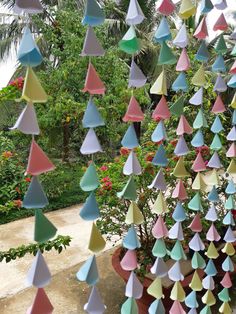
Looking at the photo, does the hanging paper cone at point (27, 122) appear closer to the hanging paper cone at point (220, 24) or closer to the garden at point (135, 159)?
the garden at point (135, 159)

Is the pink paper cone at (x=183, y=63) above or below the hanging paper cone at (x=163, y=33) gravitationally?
below

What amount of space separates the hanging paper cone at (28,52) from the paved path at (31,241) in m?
2.11

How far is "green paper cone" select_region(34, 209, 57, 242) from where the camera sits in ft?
1.88

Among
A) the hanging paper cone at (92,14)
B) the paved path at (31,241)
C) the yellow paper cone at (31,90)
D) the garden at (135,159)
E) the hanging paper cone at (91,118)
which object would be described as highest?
the hanging paper cone at (92,14)

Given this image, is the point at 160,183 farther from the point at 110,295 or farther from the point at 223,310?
the point at 110,295

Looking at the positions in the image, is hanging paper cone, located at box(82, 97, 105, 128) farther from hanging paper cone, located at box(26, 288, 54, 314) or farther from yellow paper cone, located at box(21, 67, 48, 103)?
hanging paper cone, located at box(26, 288, 54, 314)

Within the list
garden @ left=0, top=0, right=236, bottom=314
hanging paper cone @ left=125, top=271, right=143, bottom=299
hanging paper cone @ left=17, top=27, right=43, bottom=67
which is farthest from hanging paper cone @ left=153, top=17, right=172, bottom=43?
hanging paper cone @ left=125, top=271, right=143, bottom=299

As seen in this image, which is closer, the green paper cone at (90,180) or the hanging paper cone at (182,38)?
the green paper cone at (90,180)

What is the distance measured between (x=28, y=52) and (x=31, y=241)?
3535 millimetres

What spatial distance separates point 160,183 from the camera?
895 millimetres

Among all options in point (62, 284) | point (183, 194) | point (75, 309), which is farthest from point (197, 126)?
point (62, 284)

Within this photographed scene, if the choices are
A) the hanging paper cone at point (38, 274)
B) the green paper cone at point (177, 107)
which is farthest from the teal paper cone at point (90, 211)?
the green paper cone at point (177, 107)

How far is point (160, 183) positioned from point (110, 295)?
Answer: 1.87 metres

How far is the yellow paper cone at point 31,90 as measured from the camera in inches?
21.3
